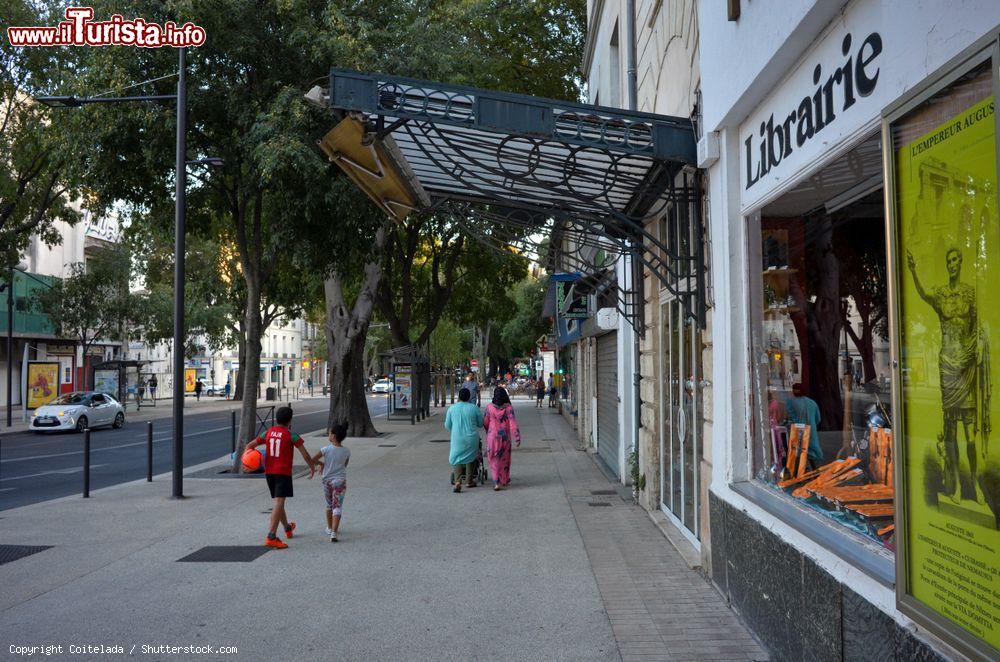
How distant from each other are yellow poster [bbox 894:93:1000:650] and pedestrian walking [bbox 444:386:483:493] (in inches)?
342

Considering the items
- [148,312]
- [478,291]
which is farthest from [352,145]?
[148,312]

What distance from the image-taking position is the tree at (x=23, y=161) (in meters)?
19.7

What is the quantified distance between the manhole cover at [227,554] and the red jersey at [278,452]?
0.77 meters

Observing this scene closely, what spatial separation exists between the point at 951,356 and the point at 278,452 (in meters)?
6.59

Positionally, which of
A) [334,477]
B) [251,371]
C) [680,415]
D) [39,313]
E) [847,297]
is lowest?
[334,477]

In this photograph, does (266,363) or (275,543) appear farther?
(266,363)

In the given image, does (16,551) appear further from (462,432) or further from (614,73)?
(614,73)

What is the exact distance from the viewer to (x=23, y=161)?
21.9 metres

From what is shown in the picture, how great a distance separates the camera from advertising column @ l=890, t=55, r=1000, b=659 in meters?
2.60

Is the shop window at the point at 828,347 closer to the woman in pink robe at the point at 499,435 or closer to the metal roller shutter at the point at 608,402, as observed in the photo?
the woman in pink robe at the point at 499,435

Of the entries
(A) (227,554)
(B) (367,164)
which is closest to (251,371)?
(A) (227,554)

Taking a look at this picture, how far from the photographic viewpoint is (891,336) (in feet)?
11.1

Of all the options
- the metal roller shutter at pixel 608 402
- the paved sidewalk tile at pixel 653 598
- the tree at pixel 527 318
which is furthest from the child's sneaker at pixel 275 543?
the tree at pixel 527 318

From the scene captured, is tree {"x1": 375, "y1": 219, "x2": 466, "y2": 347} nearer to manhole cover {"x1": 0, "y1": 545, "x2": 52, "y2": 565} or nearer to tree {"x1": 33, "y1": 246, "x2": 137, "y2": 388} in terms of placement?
tree {"x1": 33, "y1": 246, "x2": 137, "y2": 388}
